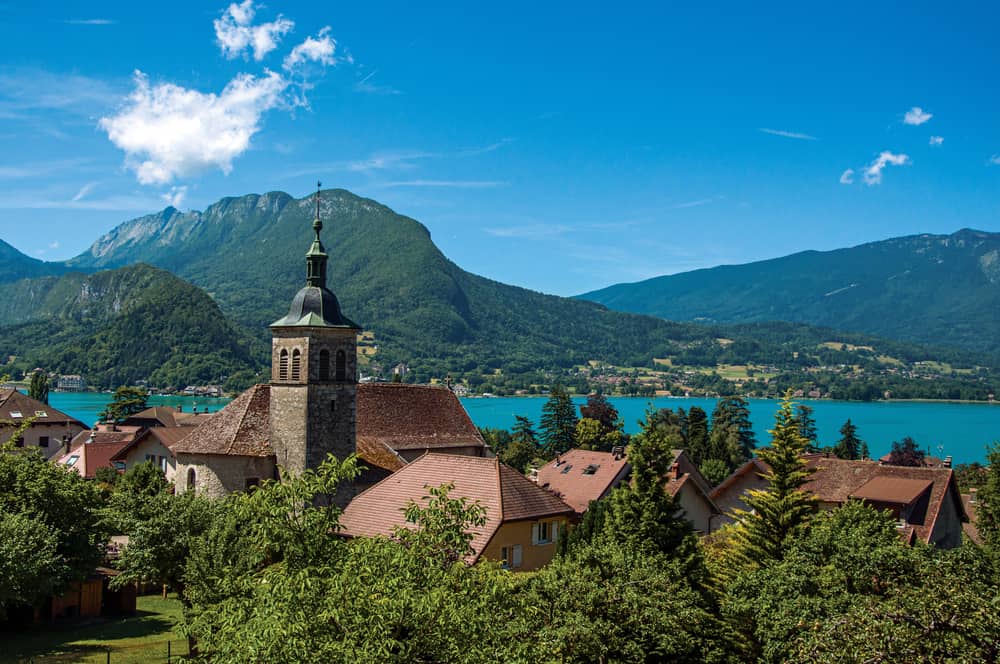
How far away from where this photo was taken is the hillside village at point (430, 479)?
2406cm

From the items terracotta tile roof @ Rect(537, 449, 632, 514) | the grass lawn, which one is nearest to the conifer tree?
terracotta tile roof @ Rect(537, 449, 632, 514)

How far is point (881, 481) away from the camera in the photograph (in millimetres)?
37219

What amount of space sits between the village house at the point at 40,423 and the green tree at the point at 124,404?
29.6m

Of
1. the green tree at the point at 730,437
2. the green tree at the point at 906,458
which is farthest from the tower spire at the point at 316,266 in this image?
the green tree at the point at 906,458

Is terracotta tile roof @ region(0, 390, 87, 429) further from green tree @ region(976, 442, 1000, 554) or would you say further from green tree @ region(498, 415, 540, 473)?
green tree @ region(976, 442, 1000, 554)

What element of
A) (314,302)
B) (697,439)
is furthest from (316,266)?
(697,439)

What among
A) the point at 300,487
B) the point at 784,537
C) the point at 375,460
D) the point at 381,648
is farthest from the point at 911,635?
the point at 375,460

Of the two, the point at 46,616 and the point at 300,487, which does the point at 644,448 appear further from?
the point at 46,616

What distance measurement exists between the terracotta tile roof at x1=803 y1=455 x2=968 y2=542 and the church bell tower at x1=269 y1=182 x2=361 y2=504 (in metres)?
19.1

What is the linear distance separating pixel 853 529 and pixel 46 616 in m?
24.6

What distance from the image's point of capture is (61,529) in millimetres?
25188

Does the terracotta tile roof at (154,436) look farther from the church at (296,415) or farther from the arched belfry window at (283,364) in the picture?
the arched belfry window at (283,364)

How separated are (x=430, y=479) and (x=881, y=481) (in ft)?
66.6

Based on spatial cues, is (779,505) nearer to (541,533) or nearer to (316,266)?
(541,533)
